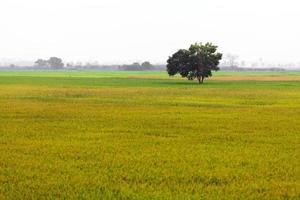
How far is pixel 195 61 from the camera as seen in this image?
276 ft

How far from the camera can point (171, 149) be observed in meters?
18.0

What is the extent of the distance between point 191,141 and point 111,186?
7.99 metres

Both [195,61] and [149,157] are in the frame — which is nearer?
[149,157]

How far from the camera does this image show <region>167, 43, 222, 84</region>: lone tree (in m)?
84.5

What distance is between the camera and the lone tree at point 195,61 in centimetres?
8450

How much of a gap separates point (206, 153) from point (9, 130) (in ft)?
33.3

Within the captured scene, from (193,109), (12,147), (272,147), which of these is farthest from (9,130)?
(193,109)

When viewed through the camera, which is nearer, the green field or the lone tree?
the green field

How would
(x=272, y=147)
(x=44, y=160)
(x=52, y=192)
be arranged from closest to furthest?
(x=52, y=192) < (x=44, y=160) < (x=272, y=147)

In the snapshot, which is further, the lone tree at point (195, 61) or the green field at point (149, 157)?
the lone tree at point (195, 61)

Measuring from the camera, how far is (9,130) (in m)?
23.1

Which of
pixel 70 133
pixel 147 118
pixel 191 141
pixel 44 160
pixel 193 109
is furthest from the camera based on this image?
pixel 193 109

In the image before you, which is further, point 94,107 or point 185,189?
point 94,107

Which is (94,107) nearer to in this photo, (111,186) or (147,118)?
(147,118)
